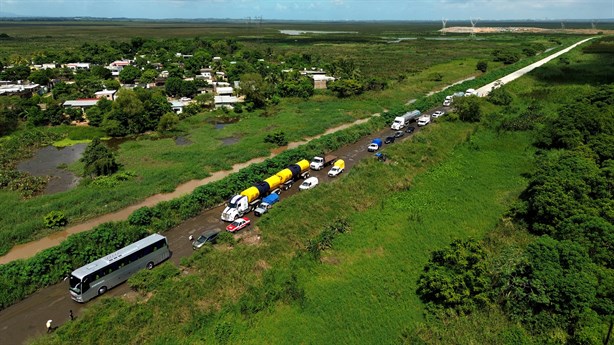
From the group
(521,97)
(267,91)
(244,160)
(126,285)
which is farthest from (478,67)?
(126,285)

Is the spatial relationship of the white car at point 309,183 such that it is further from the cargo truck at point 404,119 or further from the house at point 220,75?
the house at point 220,75

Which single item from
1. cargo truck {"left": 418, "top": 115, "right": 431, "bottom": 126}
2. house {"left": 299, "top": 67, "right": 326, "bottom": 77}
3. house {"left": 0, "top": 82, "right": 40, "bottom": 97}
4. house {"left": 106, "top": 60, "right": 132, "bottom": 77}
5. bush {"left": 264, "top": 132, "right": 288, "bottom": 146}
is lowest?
bush {"left": 264, "top": 132, "right": 288, "bottom": 146}

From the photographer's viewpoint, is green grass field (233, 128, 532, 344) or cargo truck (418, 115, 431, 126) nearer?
green grass field (233, 128, 532, 344)

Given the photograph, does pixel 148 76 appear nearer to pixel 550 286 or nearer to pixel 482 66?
pixel 482 66

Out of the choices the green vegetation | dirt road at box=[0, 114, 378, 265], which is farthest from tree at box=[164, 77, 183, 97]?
the green vegetation

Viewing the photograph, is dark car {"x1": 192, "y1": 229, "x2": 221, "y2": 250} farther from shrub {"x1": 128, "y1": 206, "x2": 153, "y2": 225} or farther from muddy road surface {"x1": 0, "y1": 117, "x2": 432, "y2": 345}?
shrub {"x1": 128, "y1": 206, "x2": 153, "y2": 225}

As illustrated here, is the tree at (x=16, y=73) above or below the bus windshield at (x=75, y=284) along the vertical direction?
above

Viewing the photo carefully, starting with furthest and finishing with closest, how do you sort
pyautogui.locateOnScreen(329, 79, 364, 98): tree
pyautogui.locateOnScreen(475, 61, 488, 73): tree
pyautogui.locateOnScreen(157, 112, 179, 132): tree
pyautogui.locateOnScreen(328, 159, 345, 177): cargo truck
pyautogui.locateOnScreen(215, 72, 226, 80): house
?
pyautogui.locateOnScreen(475, 61, 488, 73): tree, pyautogui.locateOnScreen(215, 72, 226, 80): house, pyautogui.locateOnScreen(329, 79, 364, 98): tree, pyautogui.locateOnScreen(157, 112, 179, 132): tree, pyautogui.locateOnScreen(328, 159, 345, 177): cargo truck

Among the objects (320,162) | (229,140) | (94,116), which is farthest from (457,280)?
(94,116)

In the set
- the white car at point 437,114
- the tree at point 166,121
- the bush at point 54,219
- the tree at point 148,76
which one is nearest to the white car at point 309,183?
the bush at point 54,219
